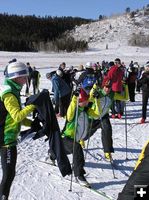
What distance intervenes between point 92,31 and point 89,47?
9519 mm

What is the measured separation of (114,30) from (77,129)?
209ft

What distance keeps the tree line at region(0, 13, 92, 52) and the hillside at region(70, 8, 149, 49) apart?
3.17 metres

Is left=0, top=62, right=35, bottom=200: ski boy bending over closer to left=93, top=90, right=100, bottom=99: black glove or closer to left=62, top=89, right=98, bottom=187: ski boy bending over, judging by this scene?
left=62, top=89, right=98, bottom=187: ski boy bending over

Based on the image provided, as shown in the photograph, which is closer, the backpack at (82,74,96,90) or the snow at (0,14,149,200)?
the snow at (0,14,149,200)

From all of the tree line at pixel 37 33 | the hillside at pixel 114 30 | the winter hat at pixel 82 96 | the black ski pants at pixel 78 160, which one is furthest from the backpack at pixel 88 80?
the hillside at pixel 114 30

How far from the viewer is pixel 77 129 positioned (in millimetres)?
7422

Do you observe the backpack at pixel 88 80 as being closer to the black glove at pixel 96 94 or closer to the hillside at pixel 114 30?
the black glove at pixel 96 94

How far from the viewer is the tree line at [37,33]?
208ft

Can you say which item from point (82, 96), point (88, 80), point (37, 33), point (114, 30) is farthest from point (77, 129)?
point (37, 33)

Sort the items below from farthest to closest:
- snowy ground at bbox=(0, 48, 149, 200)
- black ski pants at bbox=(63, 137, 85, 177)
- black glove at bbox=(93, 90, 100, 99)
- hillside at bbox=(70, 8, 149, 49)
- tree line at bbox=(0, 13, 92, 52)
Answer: hillside at bbox=(70, 8, 149, 49) → tree line at bbox=(0, 13, 92, 52) → black glove at bbox=(93, 90, 100, 99) → black ski pants at bbox=(63, 137, 85, 177) → snowy ground at bbox=(0, 48, 149, 200)

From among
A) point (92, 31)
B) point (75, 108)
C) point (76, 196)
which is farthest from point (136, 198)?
point (92, 31)

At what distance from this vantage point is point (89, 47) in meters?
64.6

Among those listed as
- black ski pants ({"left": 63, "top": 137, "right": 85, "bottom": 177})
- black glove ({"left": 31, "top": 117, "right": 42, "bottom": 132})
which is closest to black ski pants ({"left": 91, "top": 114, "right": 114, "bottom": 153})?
black ski pants ({"left": 63, "top": 137, "right": 85, "bottom": 177})

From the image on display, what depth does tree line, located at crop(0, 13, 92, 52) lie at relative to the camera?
208 feet
